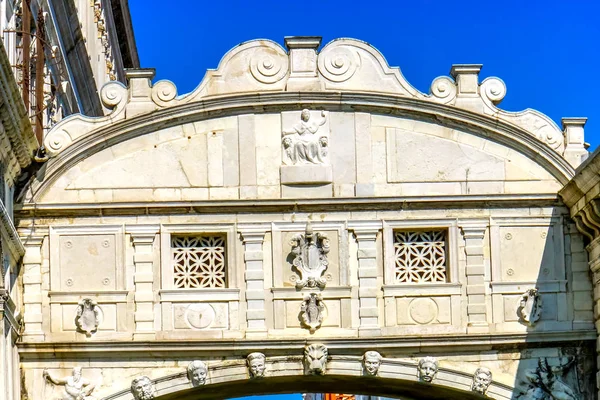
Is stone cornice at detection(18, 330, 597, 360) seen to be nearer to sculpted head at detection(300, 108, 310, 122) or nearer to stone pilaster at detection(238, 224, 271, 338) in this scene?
stone pilaster at detection(238, 224, 271, 338)

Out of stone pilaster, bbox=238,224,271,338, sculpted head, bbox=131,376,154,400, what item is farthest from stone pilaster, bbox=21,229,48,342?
stone pilaster, bbox=238,224,271,338

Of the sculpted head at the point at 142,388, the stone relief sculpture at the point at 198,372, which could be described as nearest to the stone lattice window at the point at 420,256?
the stone relief sculpture at the point at 198,372

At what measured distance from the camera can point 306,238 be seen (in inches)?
1001

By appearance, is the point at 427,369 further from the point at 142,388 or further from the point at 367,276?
the point at 142,388

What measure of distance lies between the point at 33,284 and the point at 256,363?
2979 millimetres

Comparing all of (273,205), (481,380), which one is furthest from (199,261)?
(481,380)

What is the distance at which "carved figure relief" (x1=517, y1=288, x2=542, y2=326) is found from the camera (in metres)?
25.4

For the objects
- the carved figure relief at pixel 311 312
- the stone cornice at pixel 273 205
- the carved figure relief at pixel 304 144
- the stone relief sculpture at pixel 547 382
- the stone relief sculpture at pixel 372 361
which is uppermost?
the carved figure relief at pixel 304 144

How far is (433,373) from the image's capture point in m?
25.2

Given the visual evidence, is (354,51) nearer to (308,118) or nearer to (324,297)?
(308,118)

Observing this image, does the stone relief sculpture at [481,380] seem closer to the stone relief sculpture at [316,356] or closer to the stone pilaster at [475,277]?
the stone pilaster at [475,277]

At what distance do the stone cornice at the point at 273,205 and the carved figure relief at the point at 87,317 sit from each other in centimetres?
116

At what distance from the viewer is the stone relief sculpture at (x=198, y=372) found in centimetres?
2506

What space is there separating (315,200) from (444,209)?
5.43 ft
